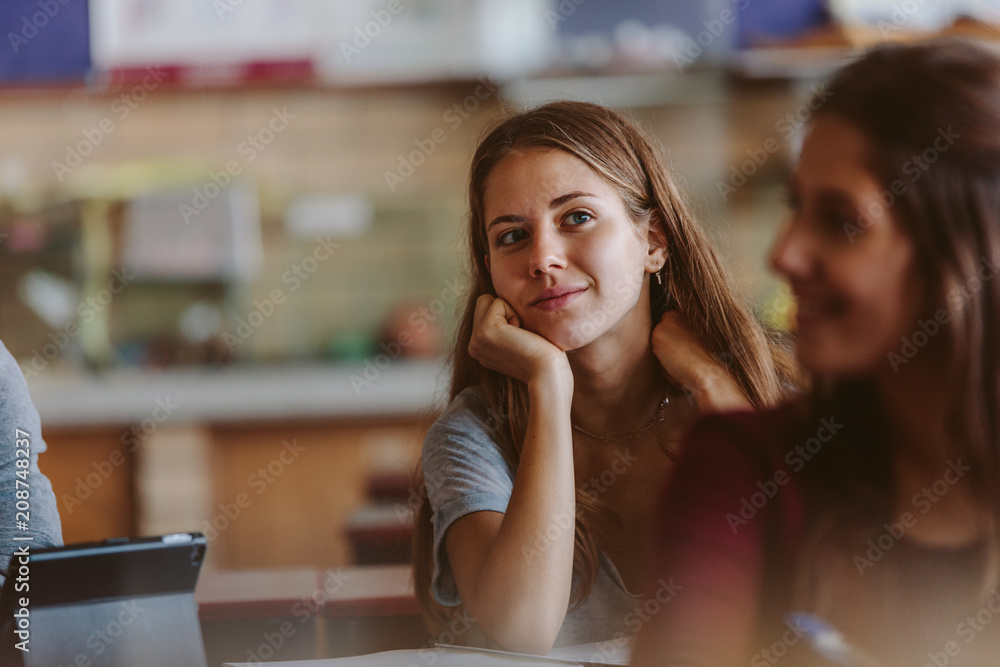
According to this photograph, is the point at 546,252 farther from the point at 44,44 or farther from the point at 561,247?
the point at 44,44

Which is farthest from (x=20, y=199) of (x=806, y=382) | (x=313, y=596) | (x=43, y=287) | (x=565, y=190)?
(x=806, y=382)

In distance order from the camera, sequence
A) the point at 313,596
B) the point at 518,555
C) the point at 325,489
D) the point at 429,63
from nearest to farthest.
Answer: the point at 518,555 < the point at 313,596 < the point at 325,489 < the point at 429,63

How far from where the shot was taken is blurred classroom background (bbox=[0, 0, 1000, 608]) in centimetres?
288

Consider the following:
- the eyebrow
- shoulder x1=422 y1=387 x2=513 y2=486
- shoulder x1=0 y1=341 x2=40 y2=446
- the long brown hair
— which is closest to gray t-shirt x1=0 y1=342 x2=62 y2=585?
shoulder x1=0 y1=341 x2=40 y2=446

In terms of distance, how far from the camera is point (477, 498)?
31.1 inches

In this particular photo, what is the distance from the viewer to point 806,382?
0.64 meters

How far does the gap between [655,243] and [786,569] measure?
1.11 feet

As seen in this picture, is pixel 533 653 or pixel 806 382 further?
pixel 533 653

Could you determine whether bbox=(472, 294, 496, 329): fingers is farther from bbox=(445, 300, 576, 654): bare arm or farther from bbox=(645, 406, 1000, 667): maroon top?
bbox=(645, 406, 1000, 667): maroon top

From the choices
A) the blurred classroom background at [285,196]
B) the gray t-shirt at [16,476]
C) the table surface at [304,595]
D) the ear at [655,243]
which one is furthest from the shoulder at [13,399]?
the blurred classroom background at [285,196]

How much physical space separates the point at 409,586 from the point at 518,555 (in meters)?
0.33

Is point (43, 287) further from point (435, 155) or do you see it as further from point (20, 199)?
point (435, 155)

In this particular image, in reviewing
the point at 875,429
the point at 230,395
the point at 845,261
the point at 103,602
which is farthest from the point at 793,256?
the point at 230,395

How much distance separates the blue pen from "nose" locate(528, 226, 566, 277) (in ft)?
1.06
